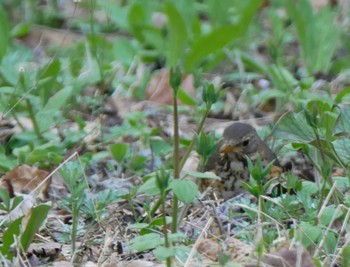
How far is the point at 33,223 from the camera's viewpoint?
14.1 ft

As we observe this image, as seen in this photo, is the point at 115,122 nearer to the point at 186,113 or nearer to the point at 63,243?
the point at 186,113

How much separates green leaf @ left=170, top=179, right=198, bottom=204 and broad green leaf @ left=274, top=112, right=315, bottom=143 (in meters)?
0.73

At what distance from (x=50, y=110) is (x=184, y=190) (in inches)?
88.0

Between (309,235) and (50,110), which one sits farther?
(50,110)

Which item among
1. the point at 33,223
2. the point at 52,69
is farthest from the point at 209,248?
the point at 52,69

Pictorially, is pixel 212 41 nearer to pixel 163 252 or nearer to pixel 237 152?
pixel 237 152

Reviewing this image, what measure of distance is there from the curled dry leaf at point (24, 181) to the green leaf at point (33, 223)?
3.41 ft

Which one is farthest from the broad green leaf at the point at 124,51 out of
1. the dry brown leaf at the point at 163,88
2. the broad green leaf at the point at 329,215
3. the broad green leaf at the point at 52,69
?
the broad green leaf at the point at 329,215

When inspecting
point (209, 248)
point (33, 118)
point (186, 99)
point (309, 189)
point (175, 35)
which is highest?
point (175, 35)

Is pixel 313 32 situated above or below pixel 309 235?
below

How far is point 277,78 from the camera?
683 cm

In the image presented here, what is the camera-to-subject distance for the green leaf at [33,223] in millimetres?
4273

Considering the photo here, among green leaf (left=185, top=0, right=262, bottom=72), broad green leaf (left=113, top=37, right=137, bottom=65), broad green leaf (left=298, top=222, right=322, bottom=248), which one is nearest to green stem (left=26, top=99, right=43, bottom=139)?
green leaf (left=185, top=0, right=262, bottom=72)

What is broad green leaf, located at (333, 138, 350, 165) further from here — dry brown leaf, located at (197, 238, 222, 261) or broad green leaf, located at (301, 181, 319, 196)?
dry brown leaf, located at (197, 238, 222, 261)
